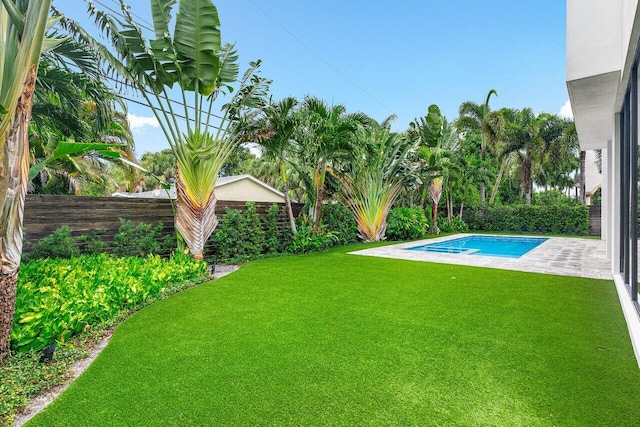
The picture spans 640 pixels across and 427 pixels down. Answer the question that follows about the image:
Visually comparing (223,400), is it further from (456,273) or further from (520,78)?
(520,78)

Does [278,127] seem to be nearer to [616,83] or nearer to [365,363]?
[616,83]

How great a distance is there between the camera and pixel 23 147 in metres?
2.77

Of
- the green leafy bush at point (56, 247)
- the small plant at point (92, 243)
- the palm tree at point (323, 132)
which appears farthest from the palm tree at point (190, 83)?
the green leafy bush at point (56, 247)

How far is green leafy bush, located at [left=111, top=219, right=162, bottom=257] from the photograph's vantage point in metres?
6.91

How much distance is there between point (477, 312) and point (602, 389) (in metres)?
1.97

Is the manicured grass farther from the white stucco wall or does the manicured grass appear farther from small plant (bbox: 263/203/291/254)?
small plant (bbox: 263/203/291/254)

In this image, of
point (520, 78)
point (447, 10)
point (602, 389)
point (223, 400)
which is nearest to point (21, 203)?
point (223, 400)

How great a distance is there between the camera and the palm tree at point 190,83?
634 cm

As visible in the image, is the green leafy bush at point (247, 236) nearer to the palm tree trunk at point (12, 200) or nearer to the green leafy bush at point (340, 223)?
the green leafy bush at point (340, 223)

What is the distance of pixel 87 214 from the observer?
6473mm

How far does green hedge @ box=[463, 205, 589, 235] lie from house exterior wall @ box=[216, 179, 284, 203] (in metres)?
12.7

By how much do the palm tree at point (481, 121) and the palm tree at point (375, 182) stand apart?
11985mm

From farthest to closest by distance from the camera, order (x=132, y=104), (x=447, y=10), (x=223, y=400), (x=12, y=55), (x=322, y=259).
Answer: (x=447, y=10) → (x=132, y=104) → (x=322, y=259) → (x=12, y=55) → (x=223, y=400)

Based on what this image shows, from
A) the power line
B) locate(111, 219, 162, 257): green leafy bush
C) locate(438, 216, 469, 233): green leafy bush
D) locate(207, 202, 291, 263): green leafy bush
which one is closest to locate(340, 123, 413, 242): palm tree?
locate(207, 202, 291, 263): green leafy bush
